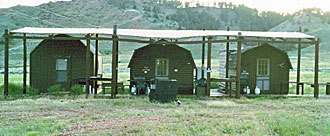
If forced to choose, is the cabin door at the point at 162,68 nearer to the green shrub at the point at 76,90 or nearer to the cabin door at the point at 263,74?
the green shrub at the point at 76,90

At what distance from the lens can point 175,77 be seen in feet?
46.1

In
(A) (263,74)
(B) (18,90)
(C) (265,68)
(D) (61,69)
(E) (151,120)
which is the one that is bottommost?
(E) (151,120)

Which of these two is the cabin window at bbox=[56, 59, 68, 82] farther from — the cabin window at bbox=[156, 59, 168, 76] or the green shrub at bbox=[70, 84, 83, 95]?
the cabin window at bbox=[156, 59, 168, 76]

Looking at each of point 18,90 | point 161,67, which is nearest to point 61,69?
point 18,90

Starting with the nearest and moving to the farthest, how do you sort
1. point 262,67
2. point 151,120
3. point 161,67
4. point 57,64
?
point 151,120 < point 57,64 < point 161,67 < point 262,67

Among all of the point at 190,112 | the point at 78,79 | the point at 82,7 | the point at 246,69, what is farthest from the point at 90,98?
the point at 82,7

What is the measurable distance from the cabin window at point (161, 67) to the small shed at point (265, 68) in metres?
3.05

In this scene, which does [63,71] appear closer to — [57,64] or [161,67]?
[57,64]

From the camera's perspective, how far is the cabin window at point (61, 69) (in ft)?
44.8

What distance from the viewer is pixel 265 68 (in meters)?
14.3

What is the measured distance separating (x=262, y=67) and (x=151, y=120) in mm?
8456

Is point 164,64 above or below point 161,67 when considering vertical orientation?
above

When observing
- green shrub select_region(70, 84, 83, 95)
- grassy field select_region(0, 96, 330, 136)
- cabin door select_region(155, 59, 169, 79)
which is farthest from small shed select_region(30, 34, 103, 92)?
grassy field select_region(0, 96, 330, 136)

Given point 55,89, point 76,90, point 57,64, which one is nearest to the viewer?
point 76,90
